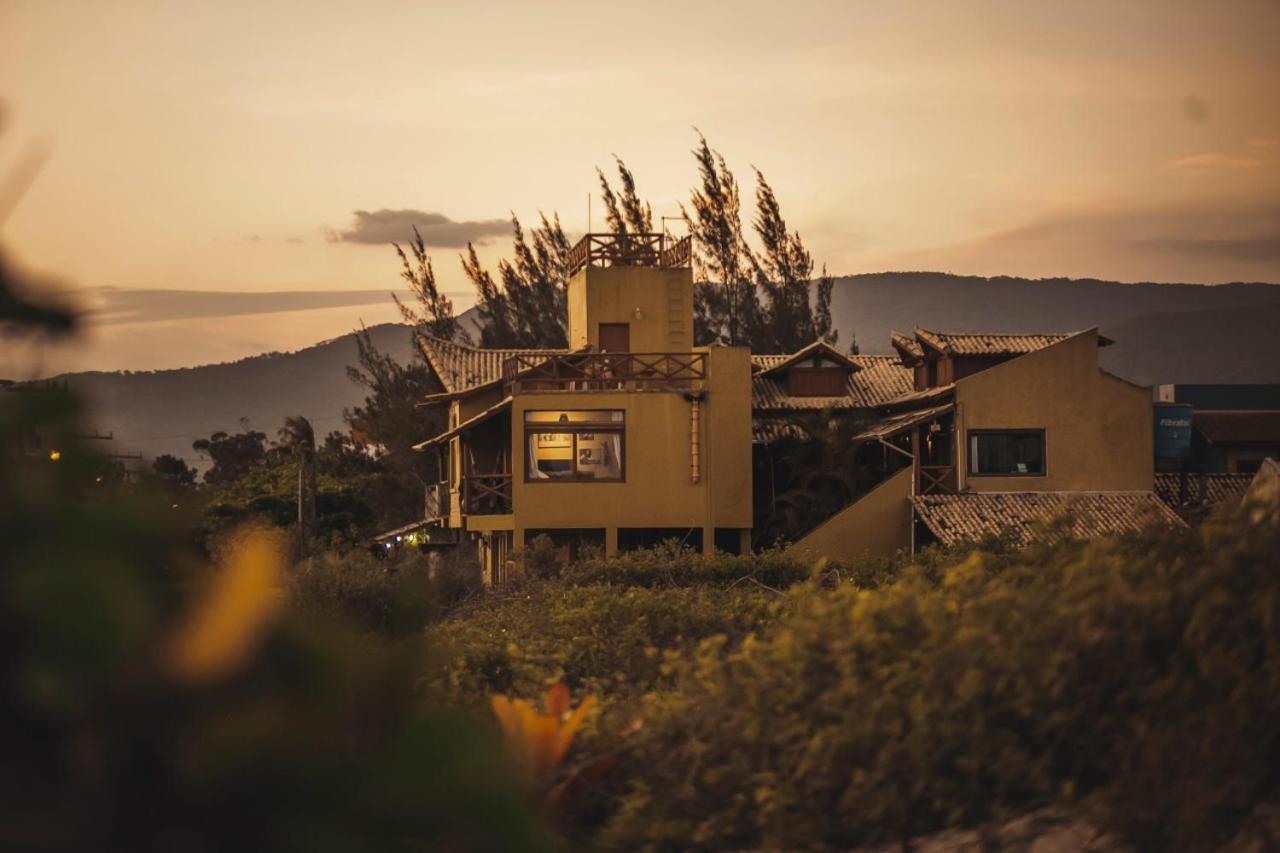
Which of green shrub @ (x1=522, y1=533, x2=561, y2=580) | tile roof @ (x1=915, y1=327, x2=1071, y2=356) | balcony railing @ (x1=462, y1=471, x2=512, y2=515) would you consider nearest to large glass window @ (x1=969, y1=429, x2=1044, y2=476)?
tile roof @ (x1=915, y1=327, x2=1071, y2=356)

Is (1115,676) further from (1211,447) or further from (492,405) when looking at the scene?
(1211,447)

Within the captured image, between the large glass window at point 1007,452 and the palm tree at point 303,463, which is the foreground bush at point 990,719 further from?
the large glass window at point 1007,452

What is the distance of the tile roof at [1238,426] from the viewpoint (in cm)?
4719

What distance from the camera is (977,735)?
5.29 m

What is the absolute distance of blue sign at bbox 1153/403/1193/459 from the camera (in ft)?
132

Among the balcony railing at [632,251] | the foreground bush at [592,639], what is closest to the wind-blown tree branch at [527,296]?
the balcony railing at [632,251]

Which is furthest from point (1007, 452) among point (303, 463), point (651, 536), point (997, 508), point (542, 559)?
point (303, 463)

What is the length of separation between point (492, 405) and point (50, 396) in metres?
37.4

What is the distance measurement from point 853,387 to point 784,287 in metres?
18.0

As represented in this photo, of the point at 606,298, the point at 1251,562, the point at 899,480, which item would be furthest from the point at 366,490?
the point at 1251,562

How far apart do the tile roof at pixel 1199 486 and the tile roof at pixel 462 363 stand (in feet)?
52.0

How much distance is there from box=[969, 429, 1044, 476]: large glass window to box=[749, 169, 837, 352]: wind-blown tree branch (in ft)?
73.1

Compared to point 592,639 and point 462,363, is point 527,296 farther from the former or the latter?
point 592,639

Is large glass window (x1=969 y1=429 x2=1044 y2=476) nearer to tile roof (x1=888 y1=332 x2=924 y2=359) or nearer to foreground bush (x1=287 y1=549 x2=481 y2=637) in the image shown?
tile roof (x1=888 y1=332 x2=924 y2=359)
